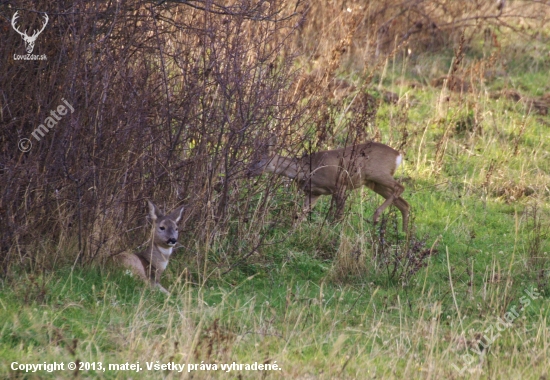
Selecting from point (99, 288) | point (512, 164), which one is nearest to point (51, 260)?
point (99, 288)

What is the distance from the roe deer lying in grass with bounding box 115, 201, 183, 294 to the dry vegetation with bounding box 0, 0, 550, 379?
0.15 meters

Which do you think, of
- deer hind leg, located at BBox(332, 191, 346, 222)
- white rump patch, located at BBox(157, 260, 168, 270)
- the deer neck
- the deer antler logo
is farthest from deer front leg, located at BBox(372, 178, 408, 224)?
the deer antler logo

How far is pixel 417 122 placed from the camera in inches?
460

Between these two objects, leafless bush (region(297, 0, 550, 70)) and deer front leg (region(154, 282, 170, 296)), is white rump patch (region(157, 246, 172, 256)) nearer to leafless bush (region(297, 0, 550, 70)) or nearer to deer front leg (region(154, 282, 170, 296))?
deer front leg (region(154, 282, 170, 296))

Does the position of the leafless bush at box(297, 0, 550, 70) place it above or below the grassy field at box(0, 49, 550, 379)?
above

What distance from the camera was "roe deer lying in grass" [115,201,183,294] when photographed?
672 centimetres

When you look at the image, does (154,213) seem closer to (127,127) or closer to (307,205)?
(127,127)

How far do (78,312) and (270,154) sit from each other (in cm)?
327

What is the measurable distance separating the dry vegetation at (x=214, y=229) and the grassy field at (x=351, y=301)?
0.02 meters

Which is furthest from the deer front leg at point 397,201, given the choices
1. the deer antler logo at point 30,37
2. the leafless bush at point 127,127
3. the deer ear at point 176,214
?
the deer antler logo at point 30,37

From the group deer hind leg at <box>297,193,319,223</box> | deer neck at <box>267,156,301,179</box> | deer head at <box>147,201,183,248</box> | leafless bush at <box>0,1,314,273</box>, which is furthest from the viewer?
deer neck at <box>267,156,301,179</box>

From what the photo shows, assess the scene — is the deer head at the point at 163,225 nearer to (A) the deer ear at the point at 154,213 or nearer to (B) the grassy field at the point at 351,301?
(A) the deer ear at the point at 154,213

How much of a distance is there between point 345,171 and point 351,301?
2171 mm

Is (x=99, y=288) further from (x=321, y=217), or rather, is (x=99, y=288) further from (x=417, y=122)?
(x=417, y=122)
